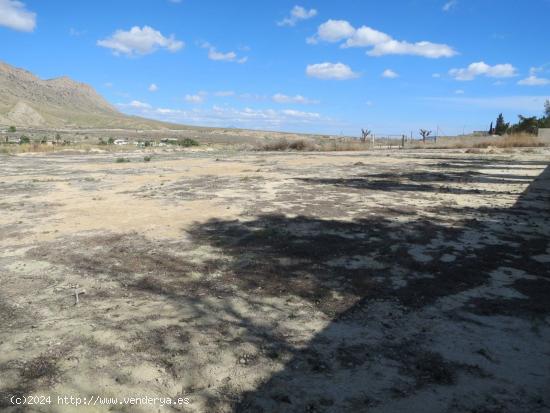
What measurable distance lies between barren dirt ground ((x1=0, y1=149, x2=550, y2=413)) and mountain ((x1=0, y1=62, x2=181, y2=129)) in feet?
318

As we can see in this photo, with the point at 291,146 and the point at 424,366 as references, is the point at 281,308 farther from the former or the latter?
the point at 291,146

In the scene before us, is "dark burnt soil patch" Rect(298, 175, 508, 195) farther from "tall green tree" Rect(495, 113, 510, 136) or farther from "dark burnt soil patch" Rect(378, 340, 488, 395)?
"tall green tree" Rect(495, 113, 510, 136)

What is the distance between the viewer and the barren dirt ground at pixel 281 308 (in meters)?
3.16

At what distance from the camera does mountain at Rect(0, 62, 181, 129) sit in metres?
99.9

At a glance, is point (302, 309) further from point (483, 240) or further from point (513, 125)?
point (513, 125)

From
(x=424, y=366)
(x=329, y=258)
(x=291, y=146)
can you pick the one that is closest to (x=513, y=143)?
(x=291, y=146)

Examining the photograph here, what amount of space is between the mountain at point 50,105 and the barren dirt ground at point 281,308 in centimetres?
9694

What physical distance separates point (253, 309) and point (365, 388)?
157 centimetres

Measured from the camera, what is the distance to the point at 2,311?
4422 millimetres

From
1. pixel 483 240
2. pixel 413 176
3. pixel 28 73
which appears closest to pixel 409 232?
pixel 483 240

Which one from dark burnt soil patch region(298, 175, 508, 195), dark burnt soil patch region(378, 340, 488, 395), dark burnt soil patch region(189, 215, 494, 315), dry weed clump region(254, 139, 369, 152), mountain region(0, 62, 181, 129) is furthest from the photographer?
mountain region(0, 62, 181, 129)

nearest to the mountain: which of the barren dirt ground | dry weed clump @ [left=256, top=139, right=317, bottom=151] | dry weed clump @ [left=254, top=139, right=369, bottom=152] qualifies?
dry weed clump @ [left=256, top=139, right=317, bottom=151]

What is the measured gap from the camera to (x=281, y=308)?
14.8 ft

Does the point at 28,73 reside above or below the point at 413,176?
above
